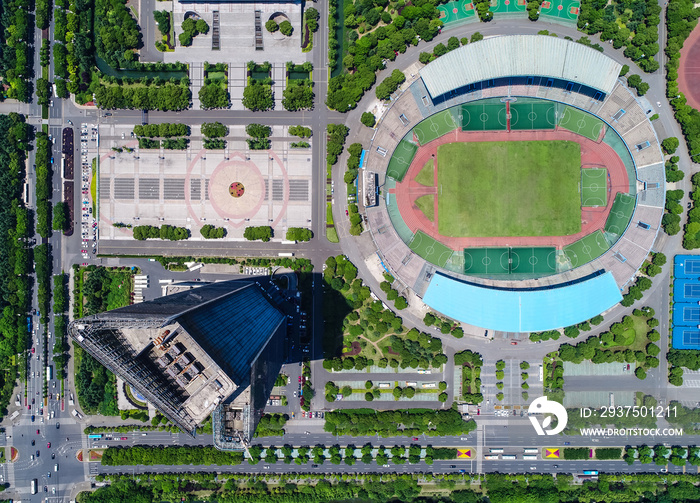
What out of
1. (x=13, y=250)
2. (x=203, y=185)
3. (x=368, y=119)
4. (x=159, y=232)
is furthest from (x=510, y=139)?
(x=13, y=250)

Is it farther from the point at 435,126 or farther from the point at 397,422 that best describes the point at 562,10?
the point at 397,422

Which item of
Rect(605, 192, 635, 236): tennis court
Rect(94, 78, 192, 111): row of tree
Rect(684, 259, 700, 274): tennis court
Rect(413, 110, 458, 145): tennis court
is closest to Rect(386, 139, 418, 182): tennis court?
Rect(413, 110, 458, 145): tennis court

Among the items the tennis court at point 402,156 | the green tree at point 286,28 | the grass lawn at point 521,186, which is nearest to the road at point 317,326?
the green tree at point 286,28

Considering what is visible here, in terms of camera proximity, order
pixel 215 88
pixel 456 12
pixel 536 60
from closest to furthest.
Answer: pixel 536 60 < pixel 215 88 < pixel 456 12

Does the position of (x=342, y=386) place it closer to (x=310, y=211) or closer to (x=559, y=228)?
(x=310, y=211)

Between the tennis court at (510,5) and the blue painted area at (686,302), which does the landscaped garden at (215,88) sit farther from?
the blue painted area at (686,302)

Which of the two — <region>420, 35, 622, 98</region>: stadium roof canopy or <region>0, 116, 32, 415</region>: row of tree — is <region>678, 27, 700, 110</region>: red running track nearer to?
<region>420, 35, 622, 98</region>: stadium roof canopy

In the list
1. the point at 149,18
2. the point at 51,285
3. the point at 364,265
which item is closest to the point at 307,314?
the point at 364,265
